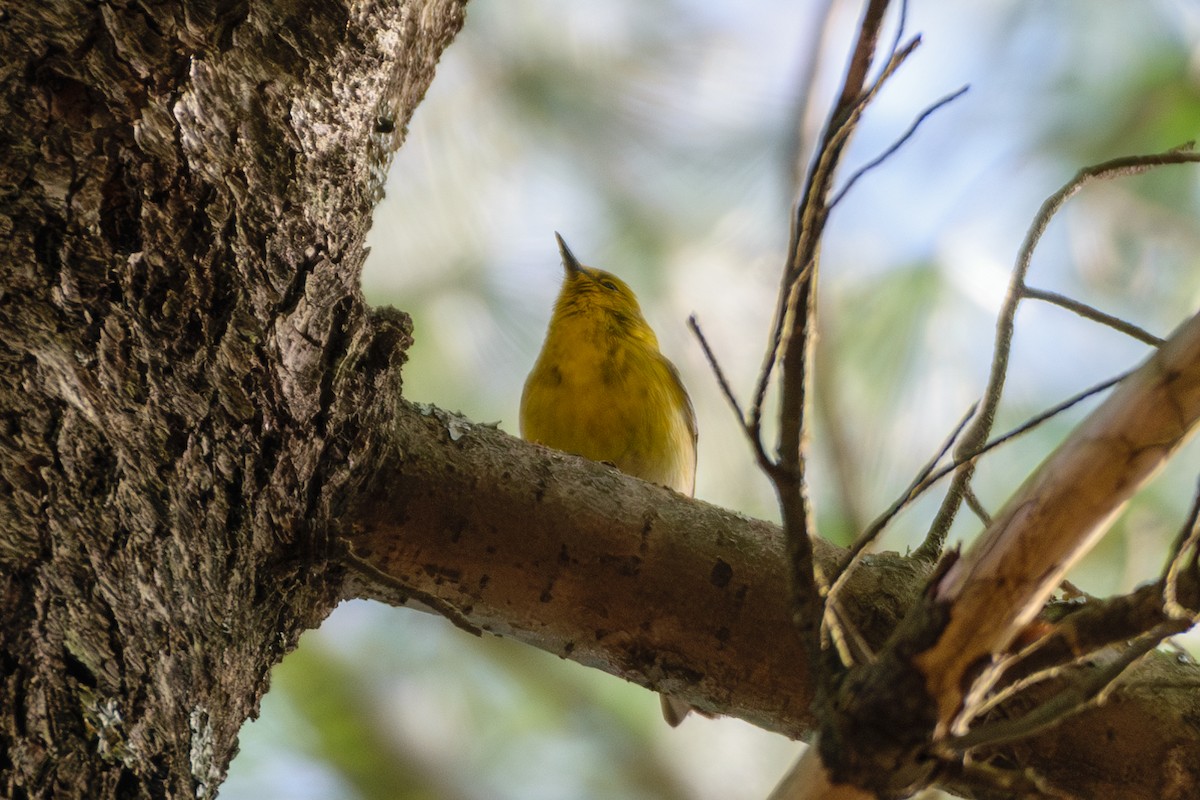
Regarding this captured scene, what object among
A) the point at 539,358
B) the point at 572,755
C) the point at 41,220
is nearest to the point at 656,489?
the point at 41,220

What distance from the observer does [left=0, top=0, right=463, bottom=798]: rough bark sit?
3.41ft

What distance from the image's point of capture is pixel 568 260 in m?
3.62

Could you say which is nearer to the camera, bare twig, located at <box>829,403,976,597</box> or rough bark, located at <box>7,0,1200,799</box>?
bare twig, located at <box>829,403,976,597</box>

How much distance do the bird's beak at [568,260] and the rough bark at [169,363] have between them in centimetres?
202

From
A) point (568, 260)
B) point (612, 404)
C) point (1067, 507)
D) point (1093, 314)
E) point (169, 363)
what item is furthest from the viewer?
point (568, 260)

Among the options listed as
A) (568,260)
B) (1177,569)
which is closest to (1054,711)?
(1177,569)

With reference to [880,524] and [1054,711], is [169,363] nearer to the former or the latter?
[880,524]

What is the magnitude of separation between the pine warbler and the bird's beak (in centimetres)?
1

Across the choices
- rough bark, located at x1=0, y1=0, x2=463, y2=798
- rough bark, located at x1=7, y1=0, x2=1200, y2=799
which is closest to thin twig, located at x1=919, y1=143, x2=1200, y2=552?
rough bark, located at x1=7, y1=0, x2=1200, y2=799

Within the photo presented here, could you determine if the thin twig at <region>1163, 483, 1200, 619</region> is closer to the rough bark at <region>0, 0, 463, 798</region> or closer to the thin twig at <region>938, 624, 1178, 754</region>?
the thin twig at <region>938, 624, 1178, 754</region>

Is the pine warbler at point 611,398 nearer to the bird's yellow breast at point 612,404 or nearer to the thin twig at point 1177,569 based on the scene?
the bird's yellow breast at point 612,404

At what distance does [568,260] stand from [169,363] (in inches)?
98.8

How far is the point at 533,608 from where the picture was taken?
5.13 feet

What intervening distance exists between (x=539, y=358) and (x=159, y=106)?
2.21 meters
